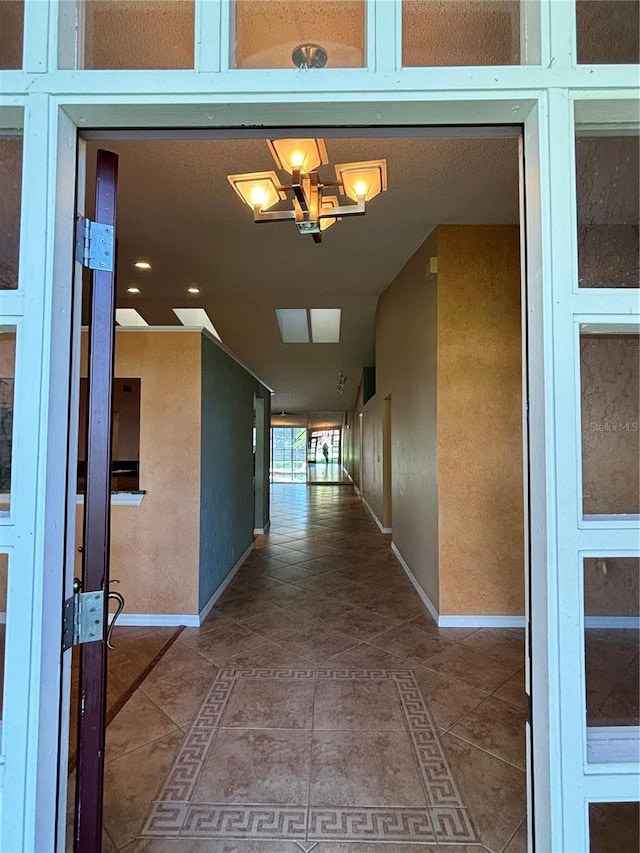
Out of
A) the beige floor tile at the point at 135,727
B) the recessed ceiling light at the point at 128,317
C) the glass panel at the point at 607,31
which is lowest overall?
the beige floor tile at the point at 135,727

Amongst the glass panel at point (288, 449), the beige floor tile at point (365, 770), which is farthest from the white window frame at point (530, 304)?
the glass panel at point (288, 449)

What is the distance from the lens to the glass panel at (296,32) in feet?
2.94

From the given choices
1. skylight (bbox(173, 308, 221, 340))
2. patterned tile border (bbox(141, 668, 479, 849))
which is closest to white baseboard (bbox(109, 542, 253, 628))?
patterned tile border (bbox(141, 668, 479, 849))

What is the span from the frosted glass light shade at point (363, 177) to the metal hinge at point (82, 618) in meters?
2.30

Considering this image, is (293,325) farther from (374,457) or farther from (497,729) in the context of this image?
(497,729)

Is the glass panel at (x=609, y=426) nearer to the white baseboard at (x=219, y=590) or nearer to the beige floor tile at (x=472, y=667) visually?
the beige floor tile at (x=472, y=667)

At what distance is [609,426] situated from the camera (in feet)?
2.87

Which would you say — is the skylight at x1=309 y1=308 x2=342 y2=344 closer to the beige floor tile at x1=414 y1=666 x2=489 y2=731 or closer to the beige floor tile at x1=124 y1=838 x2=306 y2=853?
the beige floor tile at x1=414 y1=666 x2=489 y2=731

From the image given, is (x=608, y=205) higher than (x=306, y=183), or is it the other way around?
(x=306, y=183)

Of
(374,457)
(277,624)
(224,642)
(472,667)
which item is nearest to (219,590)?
(277,624)

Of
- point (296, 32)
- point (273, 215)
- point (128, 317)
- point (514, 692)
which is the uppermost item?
point (128, 317)

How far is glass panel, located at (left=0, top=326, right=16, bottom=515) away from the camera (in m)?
0.88

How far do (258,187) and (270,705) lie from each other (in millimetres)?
2849

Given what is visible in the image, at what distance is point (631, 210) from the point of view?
91cm
